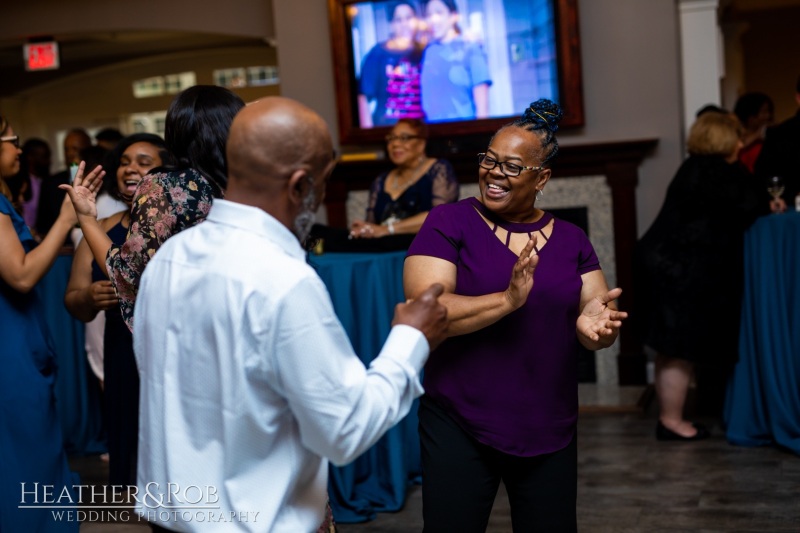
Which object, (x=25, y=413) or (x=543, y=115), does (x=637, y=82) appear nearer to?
(x=543, y=115)

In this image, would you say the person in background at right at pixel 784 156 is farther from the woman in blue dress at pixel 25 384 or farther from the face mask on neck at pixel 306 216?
the face mask on neck at pixel 306 216

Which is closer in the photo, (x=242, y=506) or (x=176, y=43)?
(x=242, y=506)

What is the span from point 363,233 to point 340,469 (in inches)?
47.7

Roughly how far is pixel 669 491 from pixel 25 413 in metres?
2.61

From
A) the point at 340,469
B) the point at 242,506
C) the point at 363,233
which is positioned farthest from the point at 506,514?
the point at 242,506

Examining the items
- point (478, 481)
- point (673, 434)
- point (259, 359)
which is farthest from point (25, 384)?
point (673, 434)

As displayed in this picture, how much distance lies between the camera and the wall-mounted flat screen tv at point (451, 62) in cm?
598

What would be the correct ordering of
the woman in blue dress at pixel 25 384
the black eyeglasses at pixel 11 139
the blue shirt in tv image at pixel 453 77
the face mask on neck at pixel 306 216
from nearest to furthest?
the face mask on neck at pixel 306 216
the woman in blue dress at pixel 25 384
the black eyeglasses at pixel 11 139
the blue shirt in tv image at pixel 453 77

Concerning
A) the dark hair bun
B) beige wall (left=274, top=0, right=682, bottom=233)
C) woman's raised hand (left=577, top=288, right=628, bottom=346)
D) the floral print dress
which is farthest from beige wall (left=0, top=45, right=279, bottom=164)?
woman's raised hand (left=577, top=288, right=628, bottom=346)

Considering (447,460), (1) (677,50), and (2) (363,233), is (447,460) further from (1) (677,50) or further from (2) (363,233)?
(1) (677,50)

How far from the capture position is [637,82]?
5926 mm

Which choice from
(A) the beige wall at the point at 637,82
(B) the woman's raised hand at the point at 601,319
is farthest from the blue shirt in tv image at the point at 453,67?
(B) the woman's raised hand at the point at 601,319

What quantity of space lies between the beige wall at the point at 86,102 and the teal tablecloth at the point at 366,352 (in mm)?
9649

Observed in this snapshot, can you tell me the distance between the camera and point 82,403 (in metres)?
5.34
